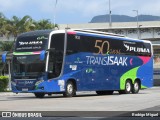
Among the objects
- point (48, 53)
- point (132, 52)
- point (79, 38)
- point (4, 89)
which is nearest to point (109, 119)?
point (48, 53)

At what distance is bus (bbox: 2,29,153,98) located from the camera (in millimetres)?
25062

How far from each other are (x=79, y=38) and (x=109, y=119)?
13.9 m

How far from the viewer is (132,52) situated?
3081 centimetres

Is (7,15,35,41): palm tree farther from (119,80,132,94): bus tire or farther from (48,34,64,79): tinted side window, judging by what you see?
(48,34,64,79): tinted side window

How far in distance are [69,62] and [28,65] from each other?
7.65ft

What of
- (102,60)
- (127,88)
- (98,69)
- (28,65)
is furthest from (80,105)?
(127,88)

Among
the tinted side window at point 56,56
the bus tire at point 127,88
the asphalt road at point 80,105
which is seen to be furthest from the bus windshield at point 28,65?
the bus tire at point 127,88

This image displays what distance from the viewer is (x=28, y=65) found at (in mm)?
25312

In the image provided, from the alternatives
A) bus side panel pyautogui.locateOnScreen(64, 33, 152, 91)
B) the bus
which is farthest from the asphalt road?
bus side panel pyautogui.locateOnScreen(64, 33, 152, 91)

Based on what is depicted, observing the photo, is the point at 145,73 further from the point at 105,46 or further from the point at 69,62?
the point at 69,62

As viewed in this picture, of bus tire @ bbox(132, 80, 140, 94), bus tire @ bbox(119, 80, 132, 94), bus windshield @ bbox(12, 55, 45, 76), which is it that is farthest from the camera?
bus tire @ bbox(132, 80, 140, 94)

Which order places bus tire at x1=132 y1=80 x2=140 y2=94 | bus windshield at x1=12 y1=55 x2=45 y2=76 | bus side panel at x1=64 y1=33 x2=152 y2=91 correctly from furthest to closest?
bus tire at x1=132 y1=80 x2=140 y2=94 < bus side panel at x1=64 y1=33 x2=152 y2=91 < bus windshield at x1=12 y1=55 x2=45 y2=76

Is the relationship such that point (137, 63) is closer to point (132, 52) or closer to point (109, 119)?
point (132, 52)

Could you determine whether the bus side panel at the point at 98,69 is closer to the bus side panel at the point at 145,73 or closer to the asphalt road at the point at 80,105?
the bus side panel at the point at 145,73
